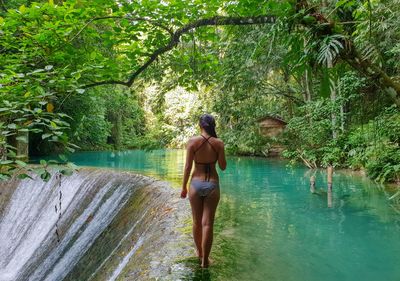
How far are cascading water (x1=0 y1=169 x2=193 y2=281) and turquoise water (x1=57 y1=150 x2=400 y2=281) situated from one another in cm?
76

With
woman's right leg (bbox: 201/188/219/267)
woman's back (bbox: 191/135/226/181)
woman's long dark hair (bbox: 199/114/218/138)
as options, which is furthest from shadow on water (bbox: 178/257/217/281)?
woman's long dark hair (bbox: 199/114/218/138)

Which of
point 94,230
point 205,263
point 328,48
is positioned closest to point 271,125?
point 94,230

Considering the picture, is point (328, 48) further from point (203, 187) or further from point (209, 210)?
point (209, 210)

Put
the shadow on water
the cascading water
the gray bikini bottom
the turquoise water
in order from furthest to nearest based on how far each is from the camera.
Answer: the cascading water, the turquoise water, the shadow on water, the gray bikini bottom

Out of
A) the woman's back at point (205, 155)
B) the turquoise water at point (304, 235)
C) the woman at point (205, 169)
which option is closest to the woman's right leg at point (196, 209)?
the woman at point (205, 169)

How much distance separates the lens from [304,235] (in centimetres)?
702

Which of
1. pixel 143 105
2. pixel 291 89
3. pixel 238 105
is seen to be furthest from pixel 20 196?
pixel 143 105

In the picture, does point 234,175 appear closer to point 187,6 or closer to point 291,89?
point 291,89

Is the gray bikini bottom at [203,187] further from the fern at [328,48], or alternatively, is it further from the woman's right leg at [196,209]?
the fern at [328,48]

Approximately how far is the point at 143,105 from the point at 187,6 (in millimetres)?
40126

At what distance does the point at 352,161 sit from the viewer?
47.0ft

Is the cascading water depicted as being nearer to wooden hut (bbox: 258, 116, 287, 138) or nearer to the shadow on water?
the shadow on water

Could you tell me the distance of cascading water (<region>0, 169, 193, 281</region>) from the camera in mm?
5414

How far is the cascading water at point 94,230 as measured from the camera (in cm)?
541
